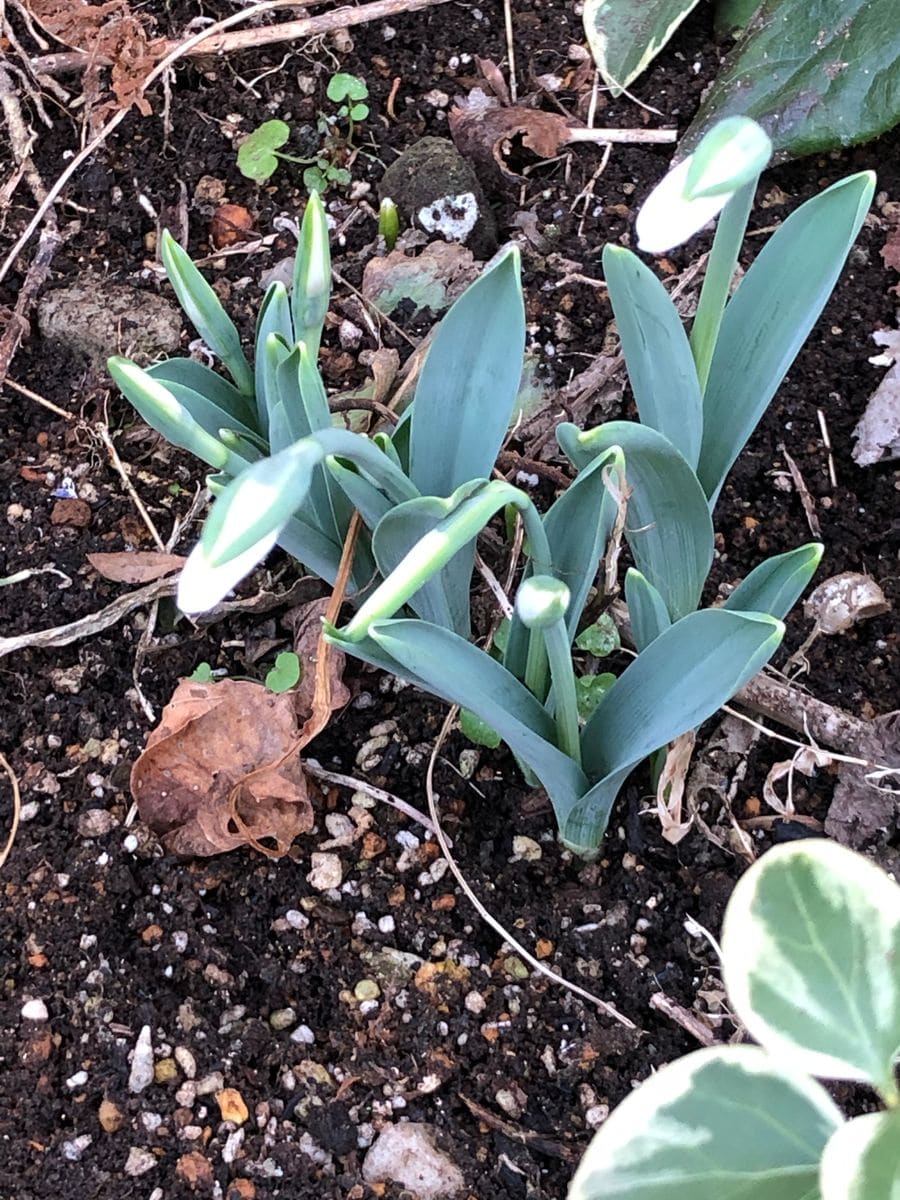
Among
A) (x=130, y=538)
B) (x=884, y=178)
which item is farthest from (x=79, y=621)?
(x=884, y=178)

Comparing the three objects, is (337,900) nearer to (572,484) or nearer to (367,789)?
(367,789)

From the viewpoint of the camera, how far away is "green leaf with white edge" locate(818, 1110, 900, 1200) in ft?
2.05

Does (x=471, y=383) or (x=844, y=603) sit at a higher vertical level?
(x=471, y=383)

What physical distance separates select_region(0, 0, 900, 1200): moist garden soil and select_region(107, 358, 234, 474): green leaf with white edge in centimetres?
45

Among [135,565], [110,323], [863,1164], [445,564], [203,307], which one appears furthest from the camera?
[110,323]

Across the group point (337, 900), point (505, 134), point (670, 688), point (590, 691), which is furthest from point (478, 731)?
point (505, 134)

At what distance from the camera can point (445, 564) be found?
3.15ft

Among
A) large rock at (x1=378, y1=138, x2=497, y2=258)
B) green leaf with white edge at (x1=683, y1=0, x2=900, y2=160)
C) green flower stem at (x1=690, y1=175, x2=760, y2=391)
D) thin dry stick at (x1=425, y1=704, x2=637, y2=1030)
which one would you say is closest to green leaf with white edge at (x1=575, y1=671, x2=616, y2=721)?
thin dry stick at (x1=425, y1=704, x2=637, y2=1030)

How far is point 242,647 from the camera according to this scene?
1378 millimetres

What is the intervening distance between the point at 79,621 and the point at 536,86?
3.71ft

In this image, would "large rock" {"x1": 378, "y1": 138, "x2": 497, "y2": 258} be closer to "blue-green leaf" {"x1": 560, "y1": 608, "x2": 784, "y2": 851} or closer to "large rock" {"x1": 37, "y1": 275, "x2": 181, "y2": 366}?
"large rock" {"x1": 37, "y1": 275, "x2": 181, "y2": 366}

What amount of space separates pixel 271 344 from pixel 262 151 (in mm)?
862

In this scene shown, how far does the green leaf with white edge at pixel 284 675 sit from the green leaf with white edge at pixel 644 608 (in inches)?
16.0

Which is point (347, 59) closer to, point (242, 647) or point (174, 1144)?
point (242, 647)
